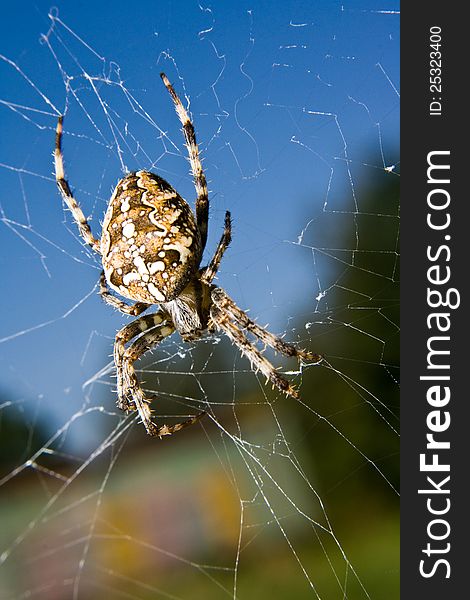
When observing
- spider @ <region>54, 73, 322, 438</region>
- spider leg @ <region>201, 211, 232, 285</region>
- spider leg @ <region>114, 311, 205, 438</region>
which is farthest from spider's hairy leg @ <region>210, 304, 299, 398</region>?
spider leg @ <region>114, 311, 205, 438</region>

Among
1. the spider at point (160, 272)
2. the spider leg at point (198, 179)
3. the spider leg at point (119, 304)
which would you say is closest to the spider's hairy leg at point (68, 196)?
the spider at point (160, 272)

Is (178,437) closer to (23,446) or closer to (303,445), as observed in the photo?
(303,445)

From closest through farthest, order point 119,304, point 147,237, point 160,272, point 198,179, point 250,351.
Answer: point 147,237 < point 160,272 < point 198,179 < point 250,351 < point 119,304

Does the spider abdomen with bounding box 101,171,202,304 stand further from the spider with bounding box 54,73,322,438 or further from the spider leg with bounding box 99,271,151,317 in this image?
the spider leg with bounding box 99,271,151,317

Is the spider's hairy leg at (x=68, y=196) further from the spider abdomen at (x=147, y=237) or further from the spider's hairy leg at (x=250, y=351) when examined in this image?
the spider's hairy leg at (x=250, y=351)

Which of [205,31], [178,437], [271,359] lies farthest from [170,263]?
[178,437]

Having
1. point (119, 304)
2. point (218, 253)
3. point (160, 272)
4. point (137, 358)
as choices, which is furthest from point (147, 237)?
point (137, 358)

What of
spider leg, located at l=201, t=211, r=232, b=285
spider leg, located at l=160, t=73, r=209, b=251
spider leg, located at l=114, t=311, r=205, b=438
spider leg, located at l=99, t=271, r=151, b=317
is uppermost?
spider leg, located at l=160, t=73, r=209, b=251

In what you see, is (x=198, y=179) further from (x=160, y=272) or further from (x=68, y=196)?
(x=68, y=196)
